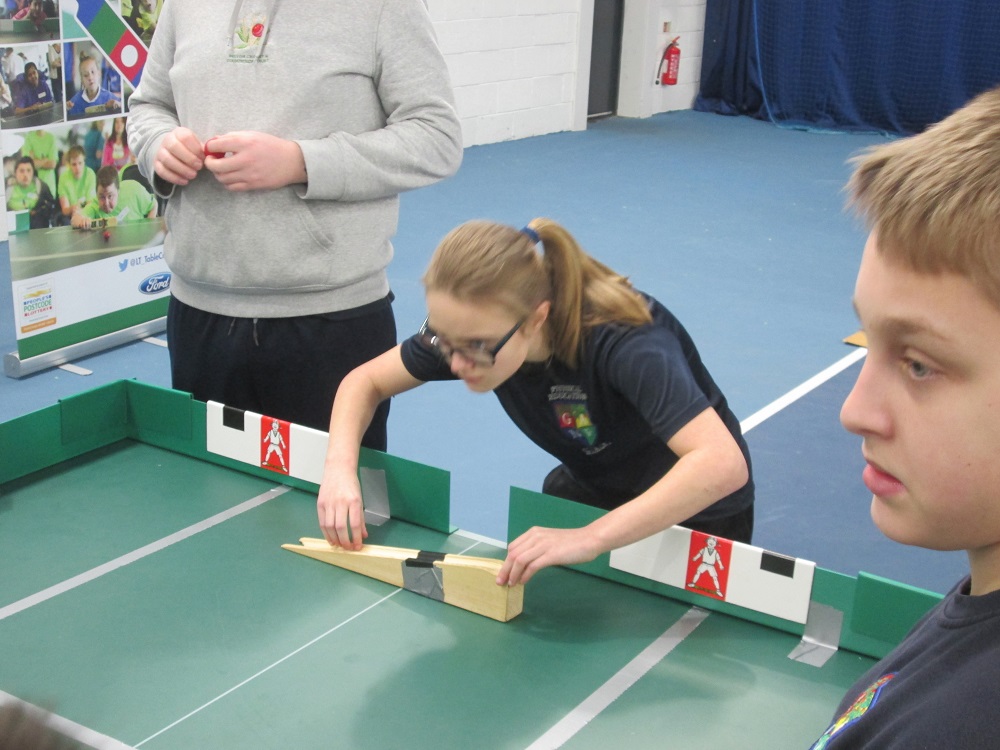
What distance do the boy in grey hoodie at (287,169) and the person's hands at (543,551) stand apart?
679 mm

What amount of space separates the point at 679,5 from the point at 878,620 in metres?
9.25

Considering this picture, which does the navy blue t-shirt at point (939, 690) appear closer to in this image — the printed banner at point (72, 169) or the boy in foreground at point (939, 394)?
the boy in foreground at point (939, 394)

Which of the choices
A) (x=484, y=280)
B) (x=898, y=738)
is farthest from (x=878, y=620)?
(x=898, y=738)

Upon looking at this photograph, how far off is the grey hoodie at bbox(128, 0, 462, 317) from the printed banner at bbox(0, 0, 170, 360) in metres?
1.90

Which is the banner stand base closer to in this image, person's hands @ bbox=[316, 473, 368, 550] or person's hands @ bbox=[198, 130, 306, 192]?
person's hands @ bbox=[198, 130, 306, 192]

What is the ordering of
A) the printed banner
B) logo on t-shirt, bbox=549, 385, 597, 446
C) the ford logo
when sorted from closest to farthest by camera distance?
1. logo on t-shirt, bbox=549, 385, 597, 446
2. the printed banner
3. the ford logo

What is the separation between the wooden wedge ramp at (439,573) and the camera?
5.03 ft

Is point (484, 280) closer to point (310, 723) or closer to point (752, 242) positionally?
point (310, 723)

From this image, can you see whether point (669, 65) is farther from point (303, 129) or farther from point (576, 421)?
point (576, 421)

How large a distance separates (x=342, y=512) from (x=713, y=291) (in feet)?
12.2

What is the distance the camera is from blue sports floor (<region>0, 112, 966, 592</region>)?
3.23m

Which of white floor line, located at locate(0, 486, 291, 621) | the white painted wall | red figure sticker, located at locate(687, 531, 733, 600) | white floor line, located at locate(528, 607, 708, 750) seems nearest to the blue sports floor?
the white painted wall

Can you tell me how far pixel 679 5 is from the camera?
391 inches

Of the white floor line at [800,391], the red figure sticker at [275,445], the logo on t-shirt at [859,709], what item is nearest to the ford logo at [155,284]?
the white floor line at [800,391]
